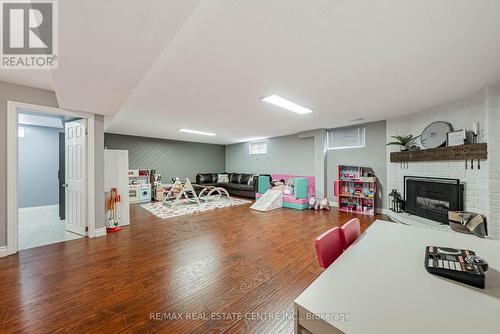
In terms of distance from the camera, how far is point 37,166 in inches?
214

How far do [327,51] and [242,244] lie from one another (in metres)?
2.72

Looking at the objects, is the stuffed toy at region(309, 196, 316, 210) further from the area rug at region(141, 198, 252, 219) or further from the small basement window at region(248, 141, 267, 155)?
the small basement window at region(248, 141, 267, 155)

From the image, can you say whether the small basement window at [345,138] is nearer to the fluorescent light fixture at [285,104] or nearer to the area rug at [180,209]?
the fluorescent light fixture at [285,104]

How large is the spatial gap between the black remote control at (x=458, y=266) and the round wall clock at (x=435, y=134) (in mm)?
3786

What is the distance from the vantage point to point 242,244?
298cm

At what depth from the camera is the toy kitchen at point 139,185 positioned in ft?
21.0

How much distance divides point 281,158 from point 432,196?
429cm

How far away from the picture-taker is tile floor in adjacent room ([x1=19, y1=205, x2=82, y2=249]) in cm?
307

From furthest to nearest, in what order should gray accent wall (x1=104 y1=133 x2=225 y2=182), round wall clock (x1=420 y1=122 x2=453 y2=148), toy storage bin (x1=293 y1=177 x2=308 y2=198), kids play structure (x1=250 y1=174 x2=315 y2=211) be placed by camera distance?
1. gray accent wall (x1=104 y1=133 x2=225 y2=182)
2. toy storage bin (x1=293 y1=177 x2=308 y2=198)
3. kids play structure (x1=250 y1=174 x2=315 y2=211)
4. round wall clock (x1=420 y1=122 x2=453 y2=148)

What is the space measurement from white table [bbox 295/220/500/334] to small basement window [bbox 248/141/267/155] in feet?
22.8

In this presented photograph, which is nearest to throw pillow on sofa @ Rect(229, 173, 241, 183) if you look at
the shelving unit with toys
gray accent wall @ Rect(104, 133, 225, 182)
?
gray accent wall @ Rect(104, 133, 225, 182)

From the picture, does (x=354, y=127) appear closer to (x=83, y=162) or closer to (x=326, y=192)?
(x=326, y=192)

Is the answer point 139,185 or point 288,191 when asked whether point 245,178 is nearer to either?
point 288,191

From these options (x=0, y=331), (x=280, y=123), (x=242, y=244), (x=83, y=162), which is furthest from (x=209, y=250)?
(x=280, y=123)
